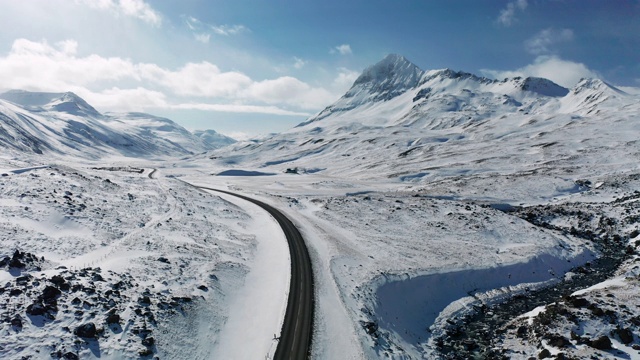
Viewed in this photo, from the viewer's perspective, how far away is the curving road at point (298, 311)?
25.4 meters

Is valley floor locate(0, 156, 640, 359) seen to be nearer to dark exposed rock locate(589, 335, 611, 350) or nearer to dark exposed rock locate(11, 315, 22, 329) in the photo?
dark exposed rock locate(11, 315, 22, 329)

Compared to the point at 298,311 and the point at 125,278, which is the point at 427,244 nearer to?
the point at 298,311

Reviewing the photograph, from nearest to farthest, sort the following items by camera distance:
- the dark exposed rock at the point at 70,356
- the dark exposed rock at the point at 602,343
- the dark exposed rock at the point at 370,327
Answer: the dark exposed rock at the point at 70,356, the dark exposed rock at the point at 602,343, the dark exposed rock at the point at 370,327

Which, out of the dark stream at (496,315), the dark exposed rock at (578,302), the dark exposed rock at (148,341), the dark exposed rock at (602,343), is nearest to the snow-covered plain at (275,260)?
the dark exposed rock at (148,341)

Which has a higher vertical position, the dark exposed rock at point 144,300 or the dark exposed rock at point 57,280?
the dark exposed rock at point 57,280

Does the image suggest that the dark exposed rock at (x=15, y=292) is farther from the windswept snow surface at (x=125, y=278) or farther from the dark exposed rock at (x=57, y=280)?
the dark exposed rock at (x=57, y=280)

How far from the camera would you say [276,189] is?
101 m

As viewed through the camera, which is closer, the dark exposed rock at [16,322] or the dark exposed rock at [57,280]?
the dark exposed rock at [16,322]

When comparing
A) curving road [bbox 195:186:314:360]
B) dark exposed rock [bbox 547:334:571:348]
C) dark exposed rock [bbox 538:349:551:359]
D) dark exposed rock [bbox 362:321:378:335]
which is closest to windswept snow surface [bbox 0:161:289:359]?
curving road [bbox 195:186:314:360]

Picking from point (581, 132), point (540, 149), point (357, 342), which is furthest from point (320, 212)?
point (581, 132)

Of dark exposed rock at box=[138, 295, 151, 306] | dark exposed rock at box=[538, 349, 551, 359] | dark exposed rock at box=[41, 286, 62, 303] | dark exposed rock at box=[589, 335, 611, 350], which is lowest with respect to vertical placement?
dark exposed rock at box=[138, 295, 151, 306]

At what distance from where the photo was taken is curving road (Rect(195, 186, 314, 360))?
25375 mm

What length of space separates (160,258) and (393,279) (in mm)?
23578

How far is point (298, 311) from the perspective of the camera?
3028 centimetres
